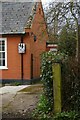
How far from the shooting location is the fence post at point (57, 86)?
22.9 feet

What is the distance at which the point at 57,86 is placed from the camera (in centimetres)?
700

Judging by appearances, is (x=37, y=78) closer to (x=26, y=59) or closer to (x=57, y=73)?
(x=26, y=59)

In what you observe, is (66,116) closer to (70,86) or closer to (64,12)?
(70,86)

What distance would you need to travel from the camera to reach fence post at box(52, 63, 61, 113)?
22.9 feet

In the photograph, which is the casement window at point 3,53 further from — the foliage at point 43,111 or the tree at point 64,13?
the foliage at point 43,111

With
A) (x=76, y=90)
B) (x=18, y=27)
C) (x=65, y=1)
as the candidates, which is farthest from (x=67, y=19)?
(x=18, y=27)

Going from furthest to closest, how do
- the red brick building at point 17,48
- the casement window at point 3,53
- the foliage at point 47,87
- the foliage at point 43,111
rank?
the casement window at point 3,53, the red brick building at point 17,48, the foliage at point 47,87, the foliage at point 43,111

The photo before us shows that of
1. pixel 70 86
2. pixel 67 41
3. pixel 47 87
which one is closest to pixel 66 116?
pixel 70 86

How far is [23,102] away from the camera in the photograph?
891 centimetres

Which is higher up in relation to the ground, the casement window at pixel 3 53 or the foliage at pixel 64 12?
the foliage at pixel 64 12

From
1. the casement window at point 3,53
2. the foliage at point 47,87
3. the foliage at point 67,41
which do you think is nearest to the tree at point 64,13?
the foliage at point 67,41

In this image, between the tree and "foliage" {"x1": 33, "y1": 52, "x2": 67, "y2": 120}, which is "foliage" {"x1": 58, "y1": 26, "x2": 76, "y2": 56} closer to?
the tree

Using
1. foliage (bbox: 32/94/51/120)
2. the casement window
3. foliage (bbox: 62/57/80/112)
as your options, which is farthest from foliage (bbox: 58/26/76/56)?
the casement window

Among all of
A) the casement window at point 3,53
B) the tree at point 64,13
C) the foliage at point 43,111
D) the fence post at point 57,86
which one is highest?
the tree at point 64,13
